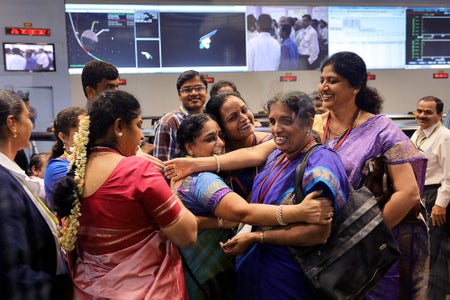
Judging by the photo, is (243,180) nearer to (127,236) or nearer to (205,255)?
(205,255)

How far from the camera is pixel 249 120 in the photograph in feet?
6.93

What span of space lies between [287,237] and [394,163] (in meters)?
0.64

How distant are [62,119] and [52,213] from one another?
0.65 m

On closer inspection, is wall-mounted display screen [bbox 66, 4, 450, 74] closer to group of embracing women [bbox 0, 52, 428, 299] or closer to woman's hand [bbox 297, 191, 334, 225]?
group of embracing women [bbox 0, 52, 428, 299]

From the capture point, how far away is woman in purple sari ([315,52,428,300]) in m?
1.92

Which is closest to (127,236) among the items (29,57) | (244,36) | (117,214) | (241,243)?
(117,214)

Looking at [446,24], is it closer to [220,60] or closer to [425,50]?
[425,50]

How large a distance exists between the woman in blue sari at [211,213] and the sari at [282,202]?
0.19 feet

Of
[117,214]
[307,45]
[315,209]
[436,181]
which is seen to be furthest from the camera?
[307,45]

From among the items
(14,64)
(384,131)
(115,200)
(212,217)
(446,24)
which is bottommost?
(212,217)

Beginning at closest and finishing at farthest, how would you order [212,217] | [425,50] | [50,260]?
[50,260] → [212,217] → [425,50]

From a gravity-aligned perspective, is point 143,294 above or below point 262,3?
below

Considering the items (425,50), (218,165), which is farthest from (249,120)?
(425,50)

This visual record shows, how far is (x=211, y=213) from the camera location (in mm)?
1756
